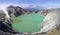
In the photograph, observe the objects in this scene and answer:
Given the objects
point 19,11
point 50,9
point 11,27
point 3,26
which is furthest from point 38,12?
point 3,26

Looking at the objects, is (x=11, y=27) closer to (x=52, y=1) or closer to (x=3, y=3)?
(x=3, y=3)

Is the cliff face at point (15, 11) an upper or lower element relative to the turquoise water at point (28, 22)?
upper

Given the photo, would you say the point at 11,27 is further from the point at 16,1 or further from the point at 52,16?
the point at 52,16

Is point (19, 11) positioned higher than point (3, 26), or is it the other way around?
point (19, 11)

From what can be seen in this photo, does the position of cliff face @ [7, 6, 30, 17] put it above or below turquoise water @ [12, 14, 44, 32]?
above

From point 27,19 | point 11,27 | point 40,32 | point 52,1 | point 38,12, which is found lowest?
point 40,32

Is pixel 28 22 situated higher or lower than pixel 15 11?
lower
